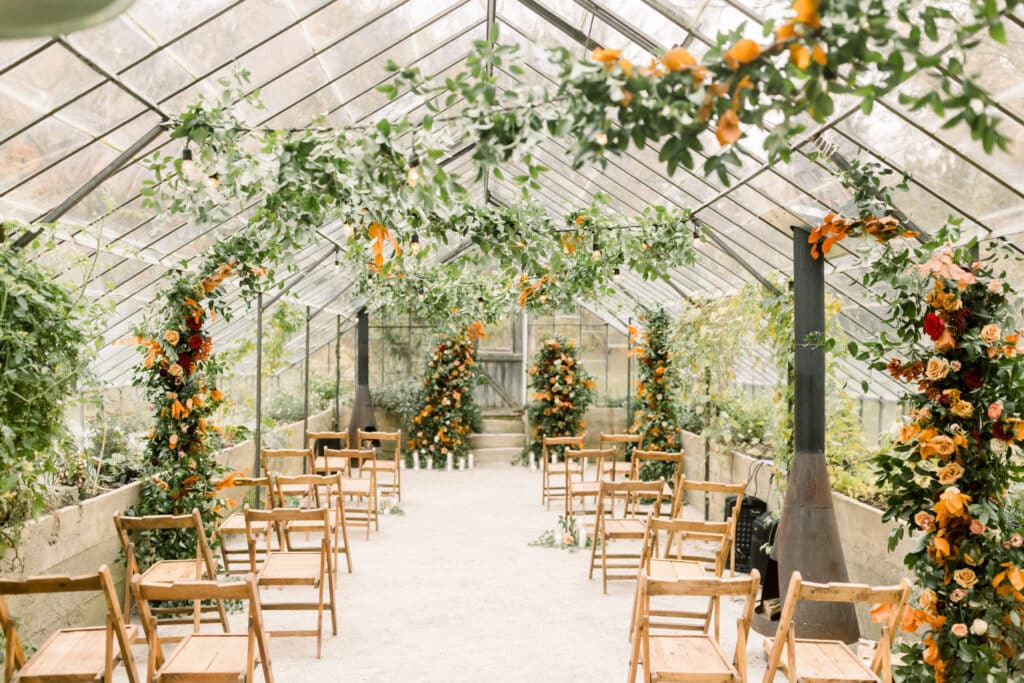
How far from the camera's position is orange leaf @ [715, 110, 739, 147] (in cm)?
195

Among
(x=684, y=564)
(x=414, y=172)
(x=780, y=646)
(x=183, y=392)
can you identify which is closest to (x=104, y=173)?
(x=183, y=392)

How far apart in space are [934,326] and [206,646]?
11.3 ft

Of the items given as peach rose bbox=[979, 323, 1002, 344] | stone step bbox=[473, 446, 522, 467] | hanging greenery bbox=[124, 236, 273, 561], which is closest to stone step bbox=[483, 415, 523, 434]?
stone step bbox=[473, 446, 522, 467]

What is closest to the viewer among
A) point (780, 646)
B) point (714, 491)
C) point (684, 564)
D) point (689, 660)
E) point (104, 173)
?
point (780, 646)

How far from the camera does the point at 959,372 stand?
11.5 feet

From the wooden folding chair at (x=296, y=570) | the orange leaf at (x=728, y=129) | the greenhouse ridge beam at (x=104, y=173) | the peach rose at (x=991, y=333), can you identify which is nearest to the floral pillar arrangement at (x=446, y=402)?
the wooden folding chair at (x=296, y=570)

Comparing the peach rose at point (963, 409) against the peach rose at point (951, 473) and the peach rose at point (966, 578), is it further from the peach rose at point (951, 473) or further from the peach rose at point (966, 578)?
the peach rose at point (966, 578)

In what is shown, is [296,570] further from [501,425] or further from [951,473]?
[501,425]

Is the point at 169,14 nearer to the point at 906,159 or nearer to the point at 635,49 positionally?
the point at 635,49

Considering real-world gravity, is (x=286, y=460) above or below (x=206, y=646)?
above

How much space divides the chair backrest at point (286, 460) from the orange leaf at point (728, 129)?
5.72m

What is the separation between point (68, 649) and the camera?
136 inches

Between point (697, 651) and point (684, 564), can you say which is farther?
point (684, 564)

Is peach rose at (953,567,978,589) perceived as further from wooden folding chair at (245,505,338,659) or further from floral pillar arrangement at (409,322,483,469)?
floral pillar arrangement at (409,322,483,469)
